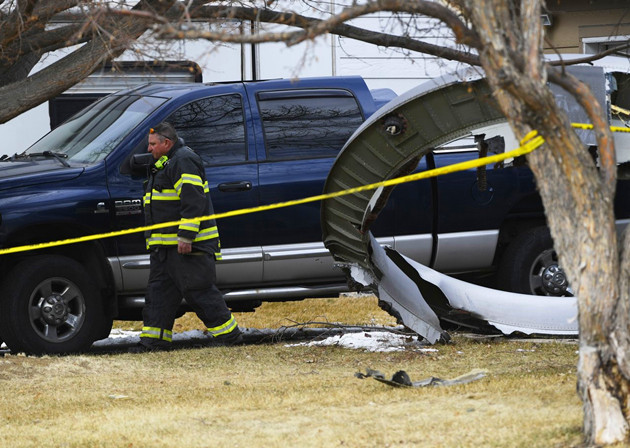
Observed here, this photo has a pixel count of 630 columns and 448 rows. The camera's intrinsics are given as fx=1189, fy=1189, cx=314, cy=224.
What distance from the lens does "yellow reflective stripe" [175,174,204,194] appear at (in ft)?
29.1

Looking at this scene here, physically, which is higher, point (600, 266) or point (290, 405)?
point (600, 266)

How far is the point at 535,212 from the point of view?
33.1 ft

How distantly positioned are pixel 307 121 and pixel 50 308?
2.59 m

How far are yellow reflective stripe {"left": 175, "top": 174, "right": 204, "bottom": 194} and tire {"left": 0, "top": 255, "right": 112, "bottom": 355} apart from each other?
96 centimetres

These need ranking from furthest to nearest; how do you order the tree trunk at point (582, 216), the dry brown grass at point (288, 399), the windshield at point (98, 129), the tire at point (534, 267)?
the tire at point (534, 267) < the windshield at point (98, 129) < the dry brown grass at point (288, 399) < the tree trunk at point (582, 216)

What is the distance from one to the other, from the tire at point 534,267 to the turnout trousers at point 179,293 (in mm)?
2515

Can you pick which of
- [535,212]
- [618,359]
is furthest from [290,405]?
[535,212]

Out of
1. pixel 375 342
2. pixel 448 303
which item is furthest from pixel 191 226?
pixel 448 303

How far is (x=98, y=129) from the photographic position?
31.7 feet

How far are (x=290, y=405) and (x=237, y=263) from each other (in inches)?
119

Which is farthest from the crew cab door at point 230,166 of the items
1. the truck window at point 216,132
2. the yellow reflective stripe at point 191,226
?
the yellow reflective stripe at point 191,226

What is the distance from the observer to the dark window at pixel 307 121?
9656mm

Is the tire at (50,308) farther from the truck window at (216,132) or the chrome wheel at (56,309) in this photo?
the truck window at (216,132)

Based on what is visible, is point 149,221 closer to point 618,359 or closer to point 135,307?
point 135,307
